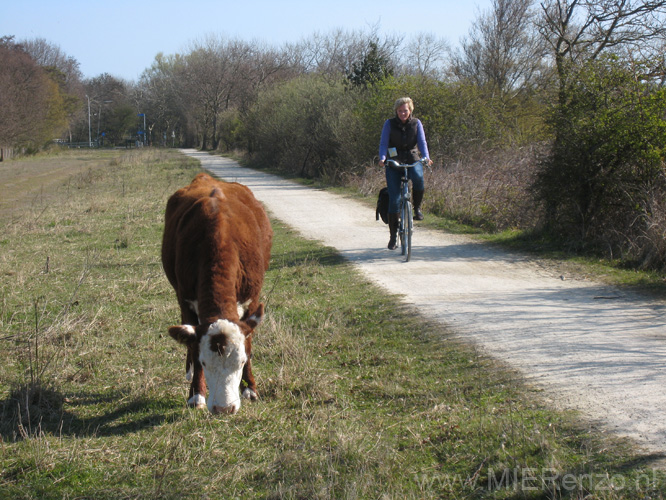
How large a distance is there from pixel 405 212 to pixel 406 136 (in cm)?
117

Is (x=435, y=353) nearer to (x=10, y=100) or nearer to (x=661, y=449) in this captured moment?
(x=661, y=449)

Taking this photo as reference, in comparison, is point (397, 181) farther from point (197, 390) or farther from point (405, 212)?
point (197, 390)

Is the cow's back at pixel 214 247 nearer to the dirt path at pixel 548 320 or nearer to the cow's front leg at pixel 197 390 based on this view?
the cow's front leg at pixel 197 390

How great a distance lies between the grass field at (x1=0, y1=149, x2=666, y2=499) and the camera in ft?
11.8

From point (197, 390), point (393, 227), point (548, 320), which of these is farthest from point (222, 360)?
point (393, 227)

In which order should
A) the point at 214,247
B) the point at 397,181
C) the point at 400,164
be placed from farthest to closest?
1. the point at 397,181
2. the point at 400,164
3. the point at 214,247

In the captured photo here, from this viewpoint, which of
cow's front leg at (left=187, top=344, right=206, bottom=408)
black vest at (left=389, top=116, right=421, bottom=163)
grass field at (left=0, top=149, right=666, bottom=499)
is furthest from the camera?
black vest at (left=389, top=116, right=421, bottom=163)

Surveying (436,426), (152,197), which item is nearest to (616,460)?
(436,426)

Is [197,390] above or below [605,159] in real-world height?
below

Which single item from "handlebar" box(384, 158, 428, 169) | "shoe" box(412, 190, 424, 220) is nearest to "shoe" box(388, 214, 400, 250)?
"shoe" box(412, 190, 424, 220)

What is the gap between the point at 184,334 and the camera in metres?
4.19

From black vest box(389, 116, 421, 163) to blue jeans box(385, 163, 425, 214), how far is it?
0.60 ft

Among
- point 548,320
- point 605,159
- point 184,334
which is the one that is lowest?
Result: point 548,320

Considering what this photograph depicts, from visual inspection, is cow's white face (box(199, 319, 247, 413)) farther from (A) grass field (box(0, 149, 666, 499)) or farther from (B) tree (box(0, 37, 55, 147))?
(B) tree (box(0, 37, 55, 147))
